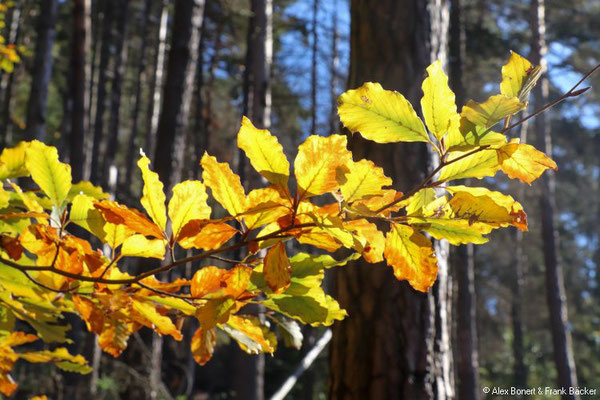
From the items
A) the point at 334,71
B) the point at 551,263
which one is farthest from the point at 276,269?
the point at 334,71

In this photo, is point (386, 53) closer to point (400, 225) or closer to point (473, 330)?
point (400, 225)

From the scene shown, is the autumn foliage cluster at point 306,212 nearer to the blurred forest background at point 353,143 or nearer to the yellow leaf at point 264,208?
the yellow leaf at point 264,208

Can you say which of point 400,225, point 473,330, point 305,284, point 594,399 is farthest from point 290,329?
point 594,399

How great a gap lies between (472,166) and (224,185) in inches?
8.0

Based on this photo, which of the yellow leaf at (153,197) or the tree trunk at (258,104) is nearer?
the yellow leaf at (153,197)

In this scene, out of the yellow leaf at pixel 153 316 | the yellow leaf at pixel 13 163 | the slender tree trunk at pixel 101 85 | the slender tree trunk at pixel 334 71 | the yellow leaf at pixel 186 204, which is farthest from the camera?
the slender tree trunk at pixel 334 71

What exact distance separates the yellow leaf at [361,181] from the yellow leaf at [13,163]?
1.62ft

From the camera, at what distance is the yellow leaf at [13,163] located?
73 cm

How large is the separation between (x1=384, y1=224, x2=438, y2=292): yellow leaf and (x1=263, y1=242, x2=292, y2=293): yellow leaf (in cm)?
9

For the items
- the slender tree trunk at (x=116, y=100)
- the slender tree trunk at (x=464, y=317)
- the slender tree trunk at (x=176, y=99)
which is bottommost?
the slender tree trunk at (x=464, y=317)

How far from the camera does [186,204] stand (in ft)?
1.64

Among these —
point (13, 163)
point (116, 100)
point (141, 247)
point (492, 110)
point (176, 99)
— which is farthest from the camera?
point (116, 100)

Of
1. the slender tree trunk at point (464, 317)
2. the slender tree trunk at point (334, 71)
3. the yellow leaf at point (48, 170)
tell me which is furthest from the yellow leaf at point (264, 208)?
the slender tree trunk at point (334, 71)

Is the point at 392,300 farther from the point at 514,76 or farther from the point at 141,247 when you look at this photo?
the point at 514,76
